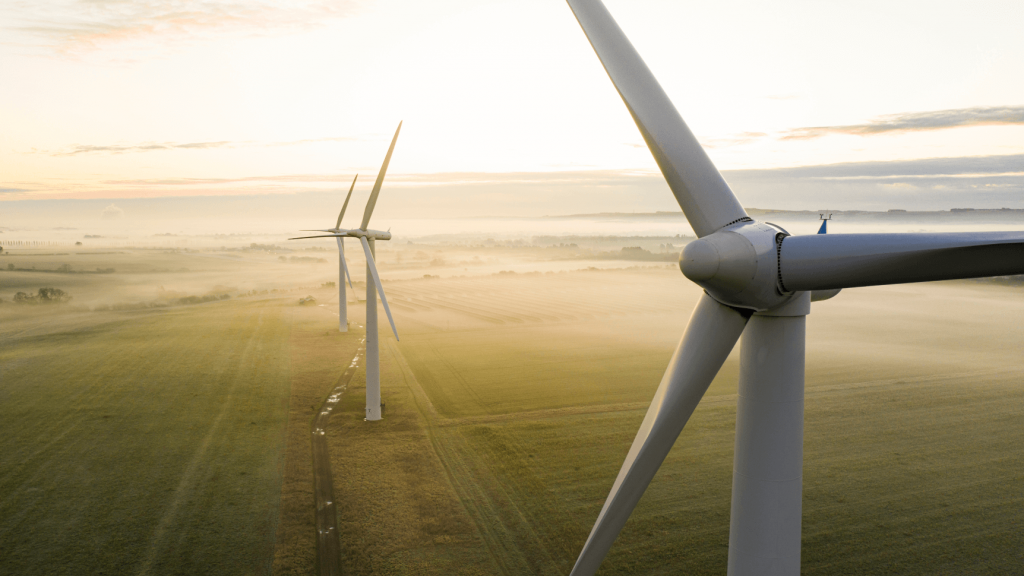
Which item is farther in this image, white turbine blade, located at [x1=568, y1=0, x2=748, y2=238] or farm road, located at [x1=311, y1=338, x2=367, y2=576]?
farm road, located at [x1=311, y1=338, x2=367, y2=576]

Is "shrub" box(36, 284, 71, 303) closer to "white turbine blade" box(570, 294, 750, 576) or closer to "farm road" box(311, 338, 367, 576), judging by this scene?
"farm road" box(311, 338, 367, 576)

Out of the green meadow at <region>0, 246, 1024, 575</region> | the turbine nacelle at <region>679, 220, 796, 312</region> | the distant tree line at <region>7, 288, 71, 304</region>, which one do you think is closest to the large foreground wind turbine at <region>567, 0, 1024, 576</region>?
the turbine nacelle at <region>679, 220, 796, 312</region>

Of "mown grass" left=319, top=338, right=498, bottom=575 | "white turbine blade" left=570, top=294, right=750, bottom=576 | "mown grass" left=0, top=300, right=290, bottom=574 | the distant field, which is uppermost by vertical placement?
"white turbine blade" left=570, top=294, right=750, bottom=576

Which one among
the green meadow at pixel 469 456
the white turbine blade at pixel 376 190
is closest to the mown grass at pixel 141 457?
the green meadow at pixel 469 456

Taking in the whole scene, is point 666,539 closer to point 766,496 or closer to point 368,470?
point 766,496

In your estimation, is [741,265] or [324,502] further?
[324,502]

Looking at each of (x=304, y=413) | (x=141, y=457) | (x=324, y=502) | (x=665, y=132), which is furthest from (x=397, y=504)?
(x=665, y=132)

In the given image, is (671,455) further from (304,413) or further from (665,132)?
(304,413)
